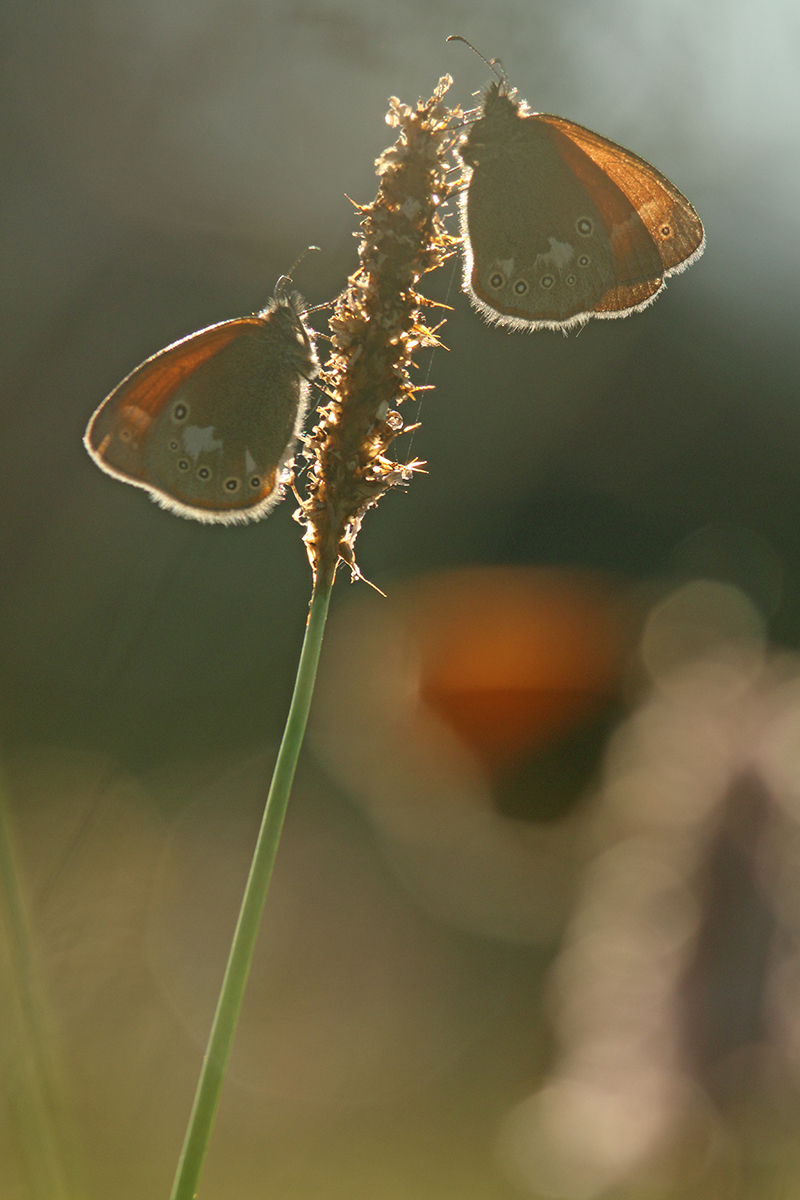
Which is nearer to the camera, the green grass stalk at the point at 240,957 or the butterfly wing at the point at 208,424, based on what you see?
the green grass stalk at the point at 240,957

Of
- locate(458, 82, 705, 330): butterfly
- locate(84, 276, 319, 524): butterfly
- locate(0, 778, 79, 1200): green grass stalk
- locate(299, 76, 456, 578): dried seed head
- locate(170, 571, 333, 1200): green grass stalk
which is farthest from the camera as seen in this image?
locate(458, 82, 705, 330): butterfly

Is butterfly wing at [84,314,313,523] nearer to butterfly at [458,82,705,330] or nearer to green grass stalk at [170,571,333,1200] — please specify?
butterfly at [458,82,705,330]

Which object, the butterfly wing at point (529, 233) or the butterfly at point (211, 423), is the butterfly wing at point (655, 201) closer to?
the butterfly wing at point (529, 233)

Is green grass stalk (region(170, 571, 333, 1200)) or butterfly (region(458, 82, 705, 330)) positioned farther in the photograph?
butterfly (region(458, 82, 705, 330))

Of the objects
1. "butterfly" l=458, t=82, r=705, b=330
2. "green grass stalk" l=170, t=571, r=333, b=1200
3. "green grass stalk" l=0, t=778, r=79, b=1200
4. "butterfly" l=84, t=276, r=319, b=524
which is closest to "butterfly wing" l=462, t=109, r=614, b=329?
"butterfly" l=458, t=82, r=705, b=330

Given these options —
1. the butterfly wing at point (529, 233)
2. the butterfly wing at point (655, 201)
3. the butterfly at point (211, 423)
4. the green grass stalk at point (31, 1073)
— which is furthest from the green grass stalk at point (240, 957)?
the butterfly wing at point (655, 201)

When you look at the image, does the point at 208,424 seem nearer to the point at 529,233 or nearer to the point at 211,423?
the point at 211,423

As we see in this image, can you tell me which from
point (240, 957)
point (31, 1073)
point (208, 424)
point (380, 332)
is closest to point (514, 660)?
point (208, 424)
